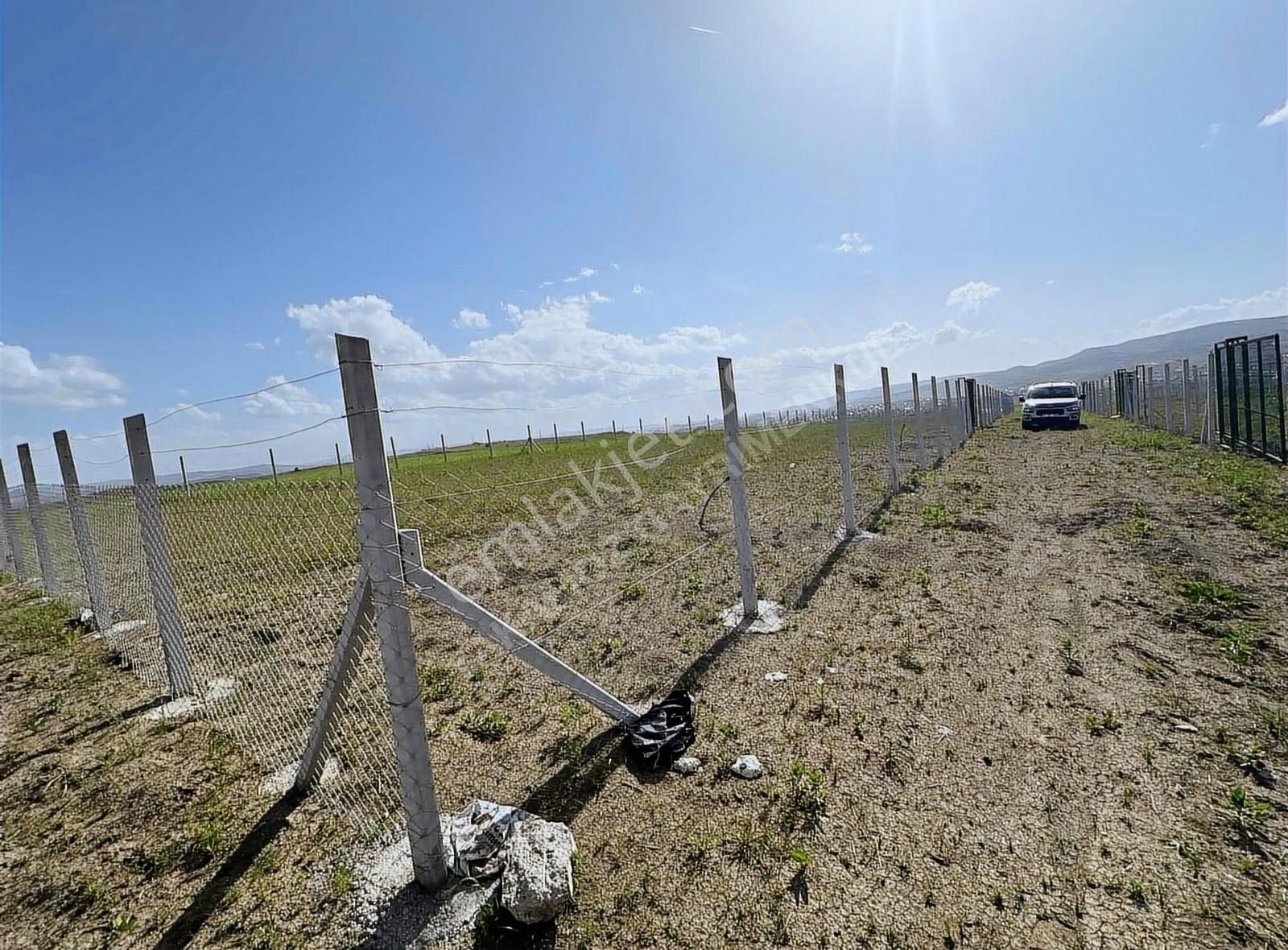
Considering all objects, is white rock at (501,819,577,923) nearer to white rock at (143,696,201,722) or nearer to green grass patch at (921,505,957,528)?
white rock at (143,696,201,722)

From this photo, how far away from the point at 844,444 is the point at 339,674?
571 centimetres

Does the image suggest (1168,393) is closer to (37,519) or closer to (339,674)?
(339,674)

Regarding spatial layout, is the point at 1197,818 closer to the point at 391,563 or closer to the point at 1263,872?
the point at 1263,872

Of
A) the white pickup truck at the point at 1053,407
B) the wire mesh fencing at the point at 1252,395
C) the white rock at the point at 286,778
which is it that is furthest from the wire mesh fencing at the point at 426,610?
the white pickup truck at the point at 1053,407

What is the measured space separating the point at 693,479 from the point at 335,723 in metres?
10.8

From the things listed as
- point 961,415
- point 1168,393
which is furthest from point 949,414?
point 1168,393

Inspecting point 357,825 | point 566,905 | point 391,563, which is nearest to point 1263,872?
point 566,905

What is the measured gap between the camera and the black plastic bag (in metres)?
2.83

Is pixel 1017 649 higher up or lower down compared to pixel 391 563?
lower down

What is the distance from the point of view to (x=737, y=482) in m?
4.57

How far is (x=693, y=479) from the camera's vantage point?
526 inches

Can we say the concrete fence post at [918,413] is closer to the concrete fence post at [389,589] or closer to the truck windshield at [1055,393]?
the concrete fence post at [389,589]

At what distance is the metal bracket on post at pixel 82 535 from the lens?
471 cm

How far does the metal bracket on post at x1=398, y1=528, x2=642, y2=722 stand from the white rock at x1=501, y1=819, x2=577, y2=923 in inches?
25.8
